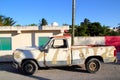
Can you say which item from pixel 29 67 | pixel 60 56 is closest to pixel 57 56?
pixel 60 56

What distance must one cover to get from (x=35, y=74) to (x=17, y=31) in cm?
653

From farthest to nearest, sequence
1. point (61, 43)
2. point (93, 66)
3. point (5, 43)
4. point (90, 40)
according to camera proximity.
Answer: point (90, 40) < point (5, 43) < point (61, 43) < point (93, 66)

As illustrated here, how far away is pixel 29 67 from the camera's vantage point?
1369 cm

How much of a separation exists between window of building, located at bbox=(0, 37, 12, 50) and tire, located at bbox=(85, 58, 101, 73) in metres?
7.95

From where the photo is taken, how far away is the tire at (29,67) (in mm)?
13648

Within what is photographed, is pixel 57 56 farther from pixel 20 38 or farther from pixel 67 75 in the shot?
pixel 20 38

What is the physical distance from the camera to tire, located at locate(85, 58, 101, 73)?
45.4 ft

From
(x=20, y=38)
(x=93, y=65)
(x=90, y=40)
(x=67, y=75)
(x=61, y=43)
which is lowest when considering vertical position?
(x=67, y=75)

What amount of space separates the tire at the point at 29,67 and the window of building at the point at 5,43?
20.5 feet

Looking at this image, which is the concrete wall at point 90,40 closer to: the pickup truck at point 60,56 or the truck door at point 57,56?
the pickup truck at point 60,56

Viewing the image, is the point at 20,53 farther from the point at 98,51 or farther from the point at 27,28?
the point at 27,28

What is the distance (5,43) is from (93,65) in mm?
8377

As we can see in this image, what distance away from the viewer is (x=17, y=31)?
19328 mm

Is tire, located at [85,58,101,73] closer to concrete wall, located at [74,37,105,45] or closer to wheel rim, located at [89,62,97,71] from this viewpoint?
wheel rim, located at [89,62,97,71]
